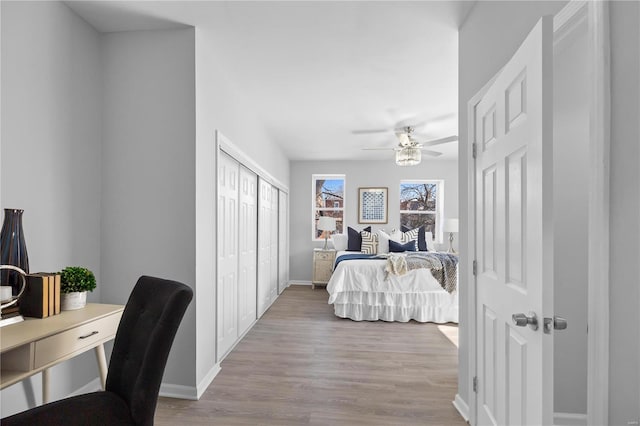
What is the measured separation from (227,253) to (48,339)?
182 cm

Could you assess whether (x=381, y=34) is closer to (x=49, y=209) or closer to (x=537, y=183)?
(x=537, y=183)

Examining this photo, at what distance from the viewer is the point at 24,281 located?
163cm

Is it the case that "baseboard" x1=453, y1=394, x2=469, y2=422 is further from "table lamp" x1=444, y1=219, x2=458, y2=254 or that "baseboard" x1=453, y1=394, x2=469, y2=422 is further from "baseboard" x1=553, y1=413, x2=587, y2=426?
"table lamp" x1=444, y1=219, x2=458, y2=254

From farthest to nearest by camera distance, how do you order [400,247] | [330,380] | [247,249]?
[400,247]
[247,249]
[330,380]

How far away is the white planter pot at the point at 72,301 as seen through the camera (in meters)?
1.82

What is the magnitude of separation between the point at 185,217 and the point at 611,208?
7.59ft

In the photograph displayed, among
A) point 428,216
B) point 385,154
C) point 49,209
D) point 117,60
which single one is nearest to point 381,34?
point 117,60

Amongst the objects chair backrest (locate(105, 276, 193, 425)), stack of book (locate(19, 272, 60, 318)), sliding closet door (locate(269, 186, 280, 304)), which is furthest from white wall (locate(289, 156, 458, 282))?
chair backrest (locate(105, 276, 193, 425))

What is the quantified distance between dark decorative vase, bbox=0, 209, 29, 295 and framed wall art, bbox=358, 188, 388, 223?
5749 mm

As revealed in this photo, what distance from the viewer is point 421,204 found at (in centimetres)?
697

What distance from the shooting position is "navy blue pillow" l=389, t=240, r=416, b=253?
583 centimetres

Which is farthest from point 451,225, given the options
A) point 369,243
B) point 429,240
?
point 369,243

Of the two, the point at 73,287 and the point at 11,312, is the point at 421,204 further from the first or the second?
the point at 11,312

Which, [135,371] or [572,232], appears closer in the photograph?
[135,371]
